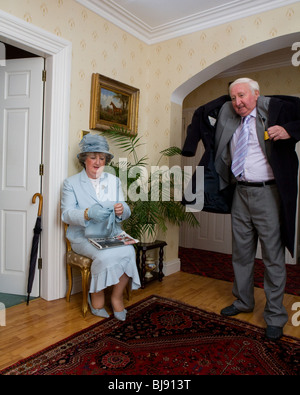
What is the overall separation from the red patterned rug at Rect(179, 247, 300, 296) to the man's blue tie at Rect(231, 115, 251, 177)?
1.62 metres

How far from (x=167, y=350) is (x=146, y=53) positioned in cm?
326

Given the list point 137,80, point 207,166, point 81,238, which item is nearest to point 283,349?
point 207,166

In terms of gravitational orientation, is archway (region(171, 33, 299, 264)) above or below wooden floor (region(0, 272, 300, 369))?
above

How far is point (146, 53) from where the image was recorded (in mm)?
3715

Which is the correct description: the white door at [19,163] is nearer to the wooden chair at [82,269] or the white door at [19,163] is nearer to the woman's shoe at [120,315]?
the wooden chair at [82,269]

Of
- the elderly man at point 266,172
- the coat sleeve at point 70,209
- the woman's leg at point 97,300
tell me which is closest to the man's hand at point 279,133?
the elderly man at point 266,172

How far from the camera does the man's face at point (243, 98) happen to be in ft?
7.25

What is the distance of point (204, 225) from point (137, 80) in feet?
8.65

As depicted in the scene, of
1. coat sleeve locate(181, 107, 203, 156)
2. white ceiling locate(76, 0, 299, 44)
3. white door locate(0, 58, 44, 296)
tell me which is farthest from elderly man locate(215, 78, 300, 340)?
white door locate(0, 58, 44, 296)

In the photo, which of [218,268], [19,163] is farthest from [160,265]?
[19,163]

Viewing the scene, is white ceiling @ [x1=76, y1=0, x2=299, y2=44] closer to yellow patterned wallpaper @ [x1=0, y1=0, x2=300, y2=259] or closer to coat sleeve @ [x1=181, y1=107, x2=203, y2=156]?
yellow patterned wallpaper @ [x1=0, y1=0, x2=300, y2=259]

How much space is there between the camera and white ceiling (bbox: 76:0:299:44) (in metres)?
2.97

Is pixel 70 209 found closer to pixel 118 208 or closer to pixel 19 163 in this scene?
pixel 118 208

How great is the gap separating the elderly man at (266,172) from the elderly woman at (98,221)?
0.96 meters
